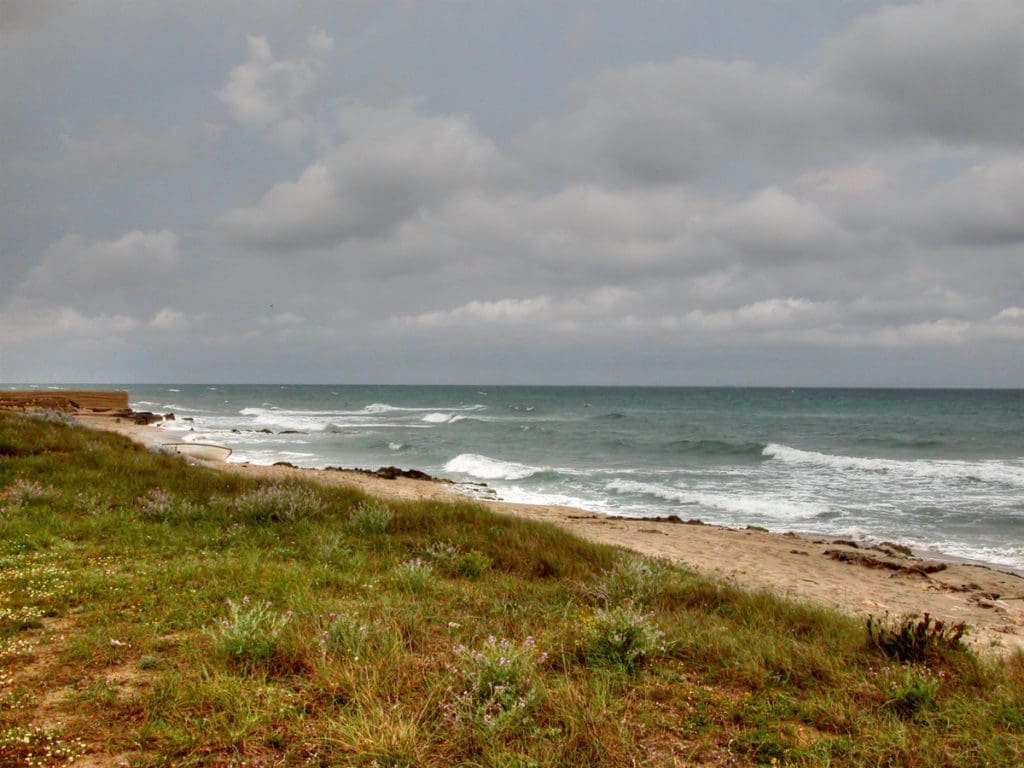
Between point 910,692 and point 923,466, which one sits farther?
point 923,466

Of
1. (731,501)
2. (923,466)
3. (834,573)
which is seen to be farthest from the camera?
Result: (923,466)

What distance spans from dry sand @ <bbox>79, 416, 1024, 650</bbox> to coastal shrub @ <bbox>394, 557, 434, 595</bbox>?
481 centimetres

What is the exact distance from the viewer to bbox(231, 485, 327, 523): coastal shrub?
28.9 feet

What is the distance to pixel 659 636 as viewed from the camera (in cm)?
471

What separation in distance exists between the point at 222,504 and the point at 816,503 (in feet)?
68.0

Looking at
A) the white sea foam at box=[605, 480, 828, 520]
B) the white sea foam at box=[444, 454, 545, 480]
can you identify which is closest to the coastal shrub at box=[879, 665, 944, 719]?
the white sea foam at box=[605, 480, 828, 520]

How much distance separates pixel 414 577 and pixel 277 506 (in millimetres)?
3700

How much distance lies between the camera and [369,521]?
29.1 ft

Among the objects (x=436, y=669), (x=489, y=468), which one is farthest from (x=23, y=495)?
(x=489, y=468)


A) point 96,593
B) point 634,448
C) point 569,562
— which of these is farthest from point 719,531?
point 634,448

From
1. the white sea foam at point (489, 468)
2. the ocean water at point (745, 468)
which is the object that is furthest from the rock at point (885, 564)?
the white sea foam at point (489, 468)

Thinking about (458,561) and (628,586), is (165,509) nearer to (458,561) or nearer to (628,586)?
(458,561)

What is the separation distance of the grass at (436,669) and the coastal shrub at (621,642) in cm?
2

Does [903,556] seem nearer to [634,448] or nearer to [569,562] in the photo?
[569,562]
